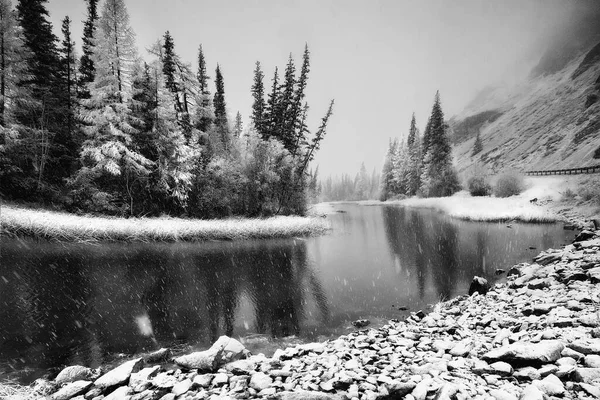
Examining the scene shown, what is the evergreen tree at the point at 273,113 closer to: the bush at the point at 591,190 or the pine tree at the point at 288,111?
the pine tree at the point at 288,111

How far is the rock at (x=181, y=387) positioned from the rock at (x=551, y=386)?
4715mm

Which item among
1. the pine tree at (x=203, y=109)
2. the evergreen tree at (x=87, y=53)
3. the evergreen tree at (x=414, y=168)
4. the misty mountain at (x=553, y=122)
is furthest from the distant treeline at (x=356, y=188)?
the evergreen tree at (x=87, y=53)

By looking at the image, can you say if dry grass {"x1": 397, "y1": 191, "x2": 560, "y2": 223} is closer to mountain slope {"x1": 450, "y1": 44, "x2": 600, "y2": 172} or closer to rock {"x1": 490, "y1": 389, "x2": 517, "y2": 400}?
mountain slope {"x1": 450, "y1": 44, "x2": 600, "y2": 172}

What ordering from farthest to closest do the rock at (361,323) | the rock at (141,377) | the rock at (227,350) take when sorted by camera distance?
the rock at (361,323), the rock at (227,350), the rock at (141,377)

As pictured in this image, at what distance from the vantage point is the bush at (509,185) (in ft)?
124

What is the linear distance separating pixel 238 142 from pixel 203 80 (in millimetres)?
10023

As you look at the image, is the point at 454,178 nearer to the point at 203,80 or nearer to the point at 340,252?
the point at 340,252

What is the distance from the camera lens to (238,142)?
28656 millimetres

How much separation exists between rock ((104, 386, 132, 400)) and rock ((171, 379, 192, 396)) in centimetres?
71

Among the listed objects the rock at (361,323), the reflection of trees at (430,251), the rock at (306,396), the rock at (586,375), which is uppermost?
the rock at (586,375)

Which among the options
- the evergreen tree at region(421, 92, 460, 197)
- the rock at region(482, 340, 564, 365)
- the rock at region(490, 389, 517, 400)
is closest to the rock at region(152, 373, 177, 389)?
the rock at region(490, 389, 517, 400)

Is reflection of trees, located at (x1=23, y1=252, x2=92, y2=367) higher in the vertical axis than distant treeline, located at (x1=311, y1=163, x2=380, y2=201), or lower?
lower

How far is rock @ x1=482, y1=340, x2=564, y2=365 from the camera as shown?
3631mm

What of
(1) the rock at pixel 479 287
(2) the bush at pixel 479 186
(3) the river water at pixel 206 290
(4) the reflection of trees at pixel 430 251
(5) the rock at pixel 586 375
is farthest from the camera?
(2) the bush at pixel 479 186
